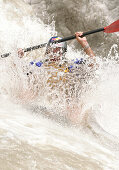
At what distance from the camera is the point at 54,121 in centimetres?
327

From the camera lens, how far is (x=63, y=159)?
2068mm

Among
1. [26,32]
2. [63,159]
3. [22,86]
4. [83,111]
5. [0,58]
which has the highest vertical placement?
[26,32]

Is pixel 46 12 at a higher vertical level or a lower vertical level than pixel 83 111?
higher

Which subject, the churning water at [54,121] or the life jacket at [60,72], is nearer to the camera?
the churning water at [54,121]

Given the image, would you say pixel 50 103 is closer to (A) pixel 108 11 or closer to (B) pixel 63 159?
(B) pixel 63 159

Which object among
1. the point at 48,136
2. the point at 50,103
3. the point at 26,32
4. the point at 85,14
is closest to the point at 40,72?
the point at 50,103

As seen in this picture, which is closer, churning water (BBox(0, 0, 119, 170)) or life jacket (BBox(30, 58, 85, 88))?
churning water (BBox(0, 0, 119, 170))

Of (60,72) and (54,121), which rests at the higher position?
(60,72)

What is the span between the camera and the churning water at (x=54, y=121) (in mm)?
2045

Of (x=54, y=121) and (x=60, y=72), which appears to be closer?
(x=54, y=121)

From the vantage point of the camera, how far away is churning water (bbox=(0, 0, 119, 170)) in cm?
204

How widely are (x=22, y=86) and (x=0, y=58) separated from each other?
904 mm

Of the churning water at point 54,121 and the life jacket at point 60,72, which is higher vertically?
the life jacket at point 60,72

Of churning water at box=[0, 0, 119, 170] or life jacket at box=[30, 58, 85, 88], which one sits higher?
life jacket at box=[30, 58, 85, 88]
